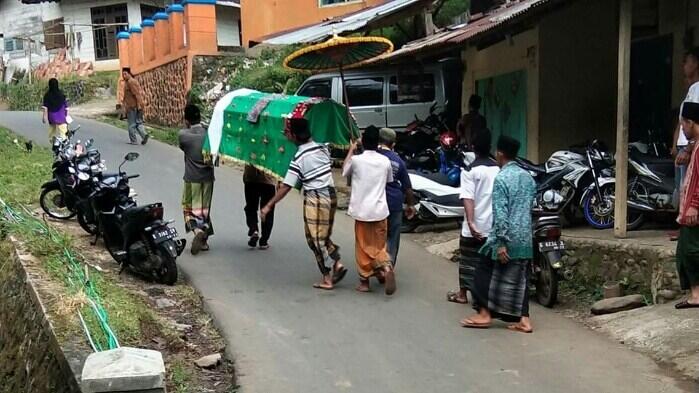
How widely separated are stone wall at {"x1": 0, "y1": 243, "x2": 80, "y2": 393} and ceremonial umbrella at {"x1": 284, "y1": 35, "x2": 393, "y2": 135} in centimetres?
344

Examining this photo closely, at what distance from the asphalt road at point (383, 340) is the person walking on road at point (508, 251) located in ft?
0.59

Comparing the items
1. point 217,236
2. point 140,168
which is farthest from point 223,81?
point 217,236

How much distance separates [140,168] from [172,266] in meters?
7.56

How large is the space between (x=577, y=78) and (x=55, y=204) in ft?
25.3

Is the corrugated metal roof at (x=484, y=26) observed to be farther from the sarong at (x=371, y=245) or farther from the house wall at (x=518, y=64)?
the sarong at (x=371, y=245)

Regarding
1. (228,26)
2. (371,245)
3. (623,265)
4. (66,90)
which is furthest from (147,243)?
(228,26)

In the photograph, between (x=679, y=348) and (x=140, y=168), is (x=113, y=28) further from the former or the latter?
(x=679, y=348)

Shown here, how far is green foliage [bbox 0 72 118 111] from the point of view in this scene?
32.0 metres

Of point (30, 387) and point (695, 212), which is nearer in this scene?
point (695, 212)

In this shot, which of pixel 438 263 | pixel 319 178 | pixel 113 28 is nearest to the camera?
pixel 319 178

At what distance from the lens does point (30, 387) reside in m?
6.56

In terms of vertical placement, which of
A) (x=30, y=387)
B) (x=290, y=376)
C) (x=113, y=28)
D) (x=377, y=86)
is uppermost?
(x=113, y=28)

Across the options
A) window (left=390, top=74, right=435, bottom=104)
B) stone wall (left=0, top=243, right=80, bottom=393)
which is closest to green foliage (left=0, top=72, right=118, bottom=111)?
window (left=390, top=74, right=435, bottom=104)

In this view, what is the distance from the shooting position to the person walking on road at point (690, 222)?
5941 millimetres
